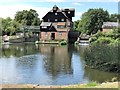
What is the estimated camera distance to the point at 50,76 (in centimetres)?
1459

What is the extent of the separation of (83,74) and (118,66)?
5.57ft

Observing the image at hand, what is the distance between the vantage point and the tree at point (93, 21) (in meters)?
46.8

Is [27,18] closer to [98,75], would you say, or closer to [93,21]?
[93,21]

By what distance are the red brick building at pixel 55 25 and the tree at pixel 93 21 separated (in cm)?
230

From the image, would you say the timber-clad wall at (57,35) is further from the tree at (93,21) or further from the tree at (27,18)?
the tree at (27,18)

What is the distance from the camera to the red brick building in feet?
147

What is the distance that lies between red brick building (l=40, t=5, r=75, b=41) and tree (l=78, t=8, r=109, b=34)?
2299mm

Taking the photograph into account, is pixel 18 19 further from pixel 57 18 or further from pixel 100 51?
pixel 100 51

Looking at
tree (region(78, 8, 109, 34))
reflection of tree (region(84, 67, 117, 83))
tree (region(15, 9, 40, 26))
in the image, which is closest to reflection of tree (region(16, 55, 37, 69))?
reflection of tree (region(84, 67, 117, 83))

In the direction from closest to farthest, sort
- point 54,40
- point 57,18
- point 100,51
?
point 100,51
point 54,40
point 57,18

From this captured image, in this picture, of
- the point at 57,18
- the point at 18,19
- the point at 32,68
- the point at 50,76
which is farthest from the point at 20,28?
the point at 50,76

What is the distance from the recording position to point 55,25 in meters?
45.9

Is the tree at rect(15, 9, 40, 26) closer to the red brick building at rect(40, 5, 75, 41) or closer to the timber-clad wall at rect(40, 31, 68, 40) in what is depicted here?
the red brick building at rect(40, 5, 75, 41)

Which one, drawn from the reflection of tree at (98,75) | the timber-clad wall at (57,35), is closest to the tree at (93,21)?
the timber-clad wall at (57,35)
